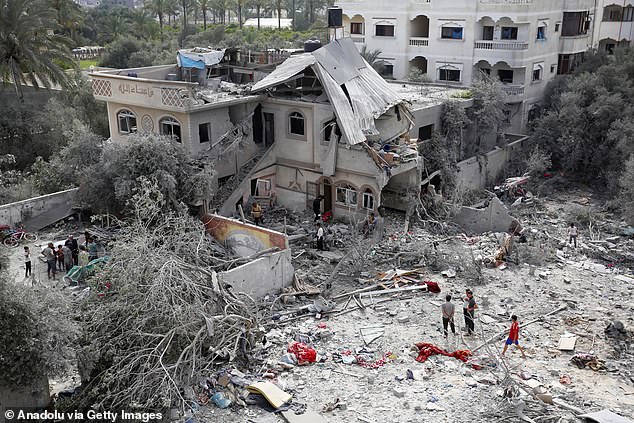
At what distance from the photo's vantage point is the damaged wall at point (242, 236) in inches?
771

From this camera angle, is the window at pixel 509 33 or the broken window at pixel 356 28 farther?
the broken window at pixel 356 28

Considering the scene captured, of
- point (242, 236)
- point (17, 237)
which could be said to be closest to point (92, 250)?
point (17, 237)

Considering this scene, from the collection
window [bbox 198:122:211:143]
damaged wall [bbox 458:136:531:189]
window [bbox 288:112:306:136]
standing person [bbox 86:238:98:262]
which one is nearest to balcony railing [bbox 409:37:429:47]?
damaged wall [bbox 458:136:531:189]

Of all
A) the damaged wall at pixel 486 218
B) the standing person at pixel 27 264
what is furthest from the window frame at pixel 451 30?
the standing person at pixel 27 264

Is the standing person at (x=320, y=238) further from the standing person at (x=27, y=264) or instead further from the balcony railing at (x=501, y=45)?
the balcony railing at (x=501, y=45)

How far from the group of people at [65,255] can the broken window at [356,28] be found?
3026 centimetres

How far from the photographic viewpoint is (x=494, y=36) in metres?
38.7

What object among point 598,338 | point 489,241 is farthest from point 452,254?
point 598,338

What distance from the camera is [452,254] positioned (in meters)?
21.2

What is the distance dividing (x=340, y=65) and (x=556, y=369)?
15.6m

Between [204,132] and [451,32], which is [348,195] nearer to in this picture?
[204,132]

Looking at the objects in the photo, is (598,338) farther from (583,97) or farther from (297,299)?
(583,97)

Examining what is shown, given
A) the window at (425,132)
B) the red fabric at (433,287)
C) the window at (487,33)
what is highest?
the window at (487,33)

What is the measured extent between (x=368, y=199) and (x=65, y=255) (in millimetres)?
11573
